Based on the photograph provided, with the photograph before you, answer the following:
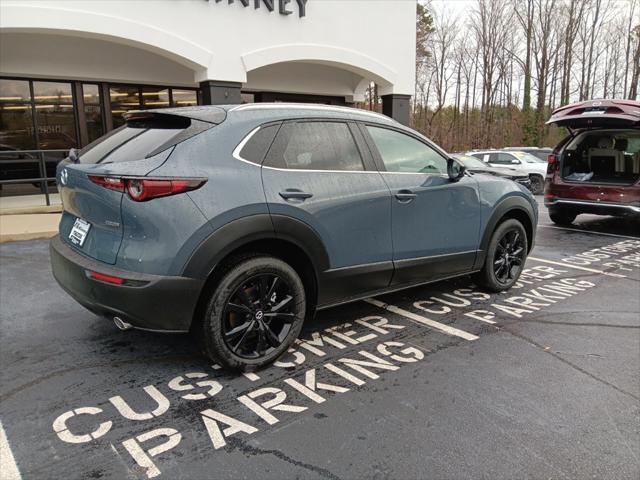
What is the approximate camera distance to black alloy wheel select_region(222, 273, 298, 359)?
128 inches

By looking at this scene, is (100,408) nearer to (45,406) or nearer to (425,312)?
(45,406)

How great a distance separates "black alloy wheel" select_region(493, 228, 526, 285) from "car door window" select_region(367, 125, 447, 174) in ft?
4.00

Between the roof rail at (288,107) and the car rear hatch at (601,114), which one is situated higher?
the car rear hatch at (601,114)

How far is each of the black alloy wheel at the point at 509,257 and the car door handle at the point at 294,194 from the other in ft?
8.31

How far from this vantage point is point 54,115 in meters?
12.6

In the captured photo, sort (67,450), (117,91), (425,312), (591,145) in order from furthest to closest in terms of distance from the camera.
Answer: (117,91)
(591,145)
(425,312)
(67,450)

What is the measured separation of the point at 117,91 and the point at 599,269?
1202cm

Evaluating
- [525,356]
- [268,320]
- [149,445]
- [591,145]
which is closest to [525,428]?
[525,356]

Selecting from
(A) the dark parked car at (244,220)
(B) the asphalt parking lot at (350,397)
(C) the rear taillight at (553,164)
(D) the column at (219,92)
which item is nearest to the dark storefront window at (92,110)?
(D) the column at (219,92)

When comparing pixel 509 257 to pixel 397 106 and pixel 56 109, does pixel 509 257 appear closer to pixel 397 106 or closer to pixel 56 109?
pixel 397 106

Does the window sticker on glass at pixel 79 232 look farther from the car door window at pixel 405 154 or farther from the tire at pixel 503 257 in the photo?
the tire at pixel 503 257

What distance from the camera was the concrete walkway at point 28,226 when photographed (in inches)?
301

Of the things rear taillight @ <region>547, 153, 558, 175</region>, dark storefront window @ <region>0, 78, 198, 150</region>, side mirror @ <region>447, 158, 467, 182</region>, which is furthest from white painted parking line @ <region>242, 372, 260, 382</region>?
dark storefront window @ <region>0, 78, 198, 150</region>

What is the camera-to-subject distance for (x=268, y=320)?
341 cm
